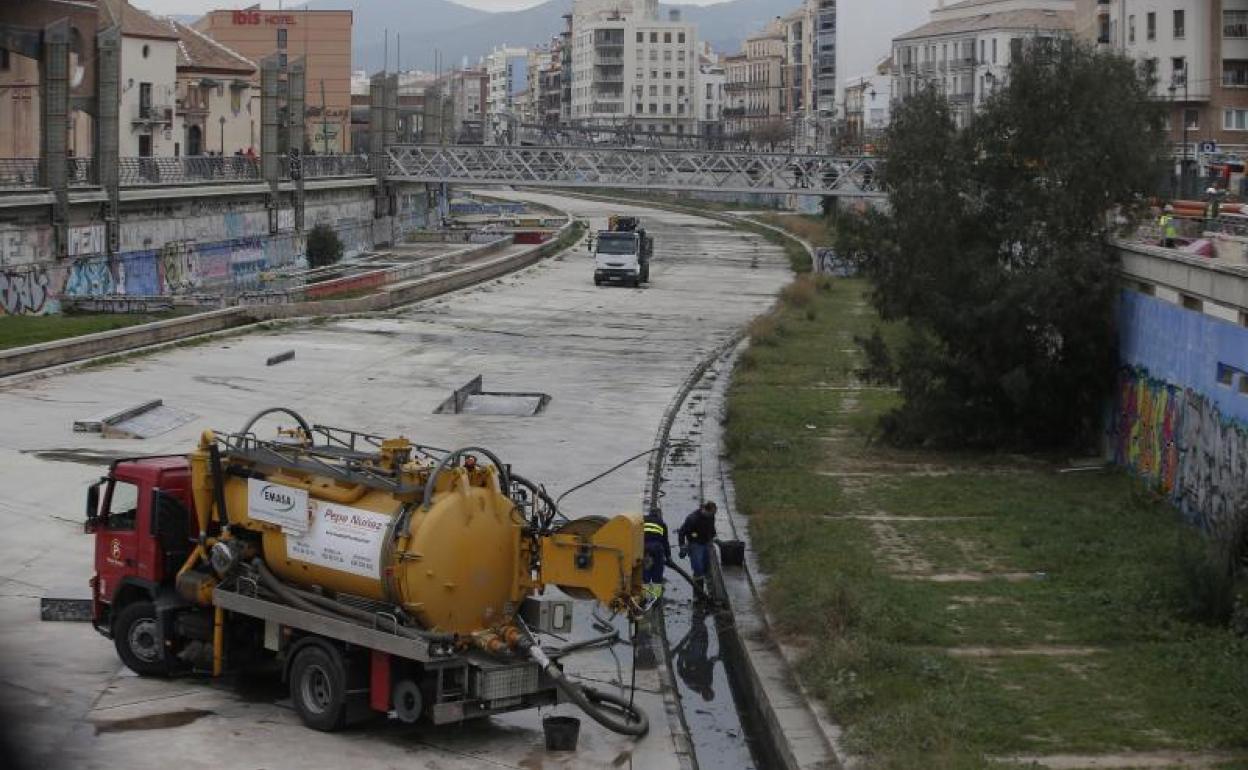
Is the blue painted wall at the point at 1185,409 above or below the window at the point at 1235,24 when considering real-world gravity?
below

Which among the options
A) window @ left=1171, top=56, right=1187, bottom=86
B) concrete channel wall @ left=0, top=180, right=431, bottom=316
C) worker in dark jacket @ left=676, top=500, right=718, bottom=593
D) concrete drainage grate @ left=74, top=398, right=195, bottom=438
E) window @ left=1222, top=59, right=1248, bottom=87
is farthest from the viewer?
window @ left=1222, top=59, right=1248, bottom=87

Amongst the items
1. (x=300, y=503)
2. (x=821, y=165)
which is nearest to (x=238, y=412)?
(x=300, y=503)

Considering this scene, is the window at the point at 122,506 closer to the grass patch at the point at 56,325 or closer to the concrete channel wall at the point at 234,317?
the concrete channel wall at the point at 234,317

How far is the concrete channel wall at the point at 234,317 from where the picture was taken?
38.5 m

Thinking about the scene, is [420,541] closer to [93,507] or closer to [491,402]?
[93,507]

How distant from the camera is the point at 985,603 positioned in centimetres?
2014

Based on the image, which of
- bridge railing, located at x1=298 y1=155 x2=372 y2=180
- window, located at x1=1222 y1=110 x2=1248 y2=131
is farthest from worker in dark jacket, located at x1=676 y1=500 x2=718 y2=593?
bridge railing, located at x1=298 y1=155 x2=372 y2=180

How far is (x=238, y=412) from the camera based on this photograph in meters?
35.5

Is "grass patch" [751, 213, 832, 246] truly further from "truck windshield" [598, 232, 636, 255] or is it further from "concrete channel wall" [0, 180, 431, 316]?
"concrete channel wall" [0, 180, 431, 316]

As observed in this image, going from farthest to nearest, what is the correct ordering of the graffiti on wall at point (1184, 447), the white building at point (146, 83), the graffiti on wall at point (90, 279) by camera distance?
the white building at point (146, 83) < the graffiti on wall at point (90, 279) < the graffiti on wall at point (1184, 447)

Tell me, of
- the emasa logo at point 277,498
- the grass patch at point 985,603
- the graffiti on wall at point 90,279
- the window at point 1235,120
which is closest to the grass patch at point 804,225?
the window at point 1235,120

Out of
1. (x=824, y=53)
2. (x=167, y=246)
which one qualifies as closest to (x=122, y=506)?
(x=167, y=246)

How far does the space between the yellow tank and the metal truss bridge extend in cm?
6217

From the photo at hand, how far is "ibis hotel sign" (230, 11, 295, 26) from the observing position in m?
126
